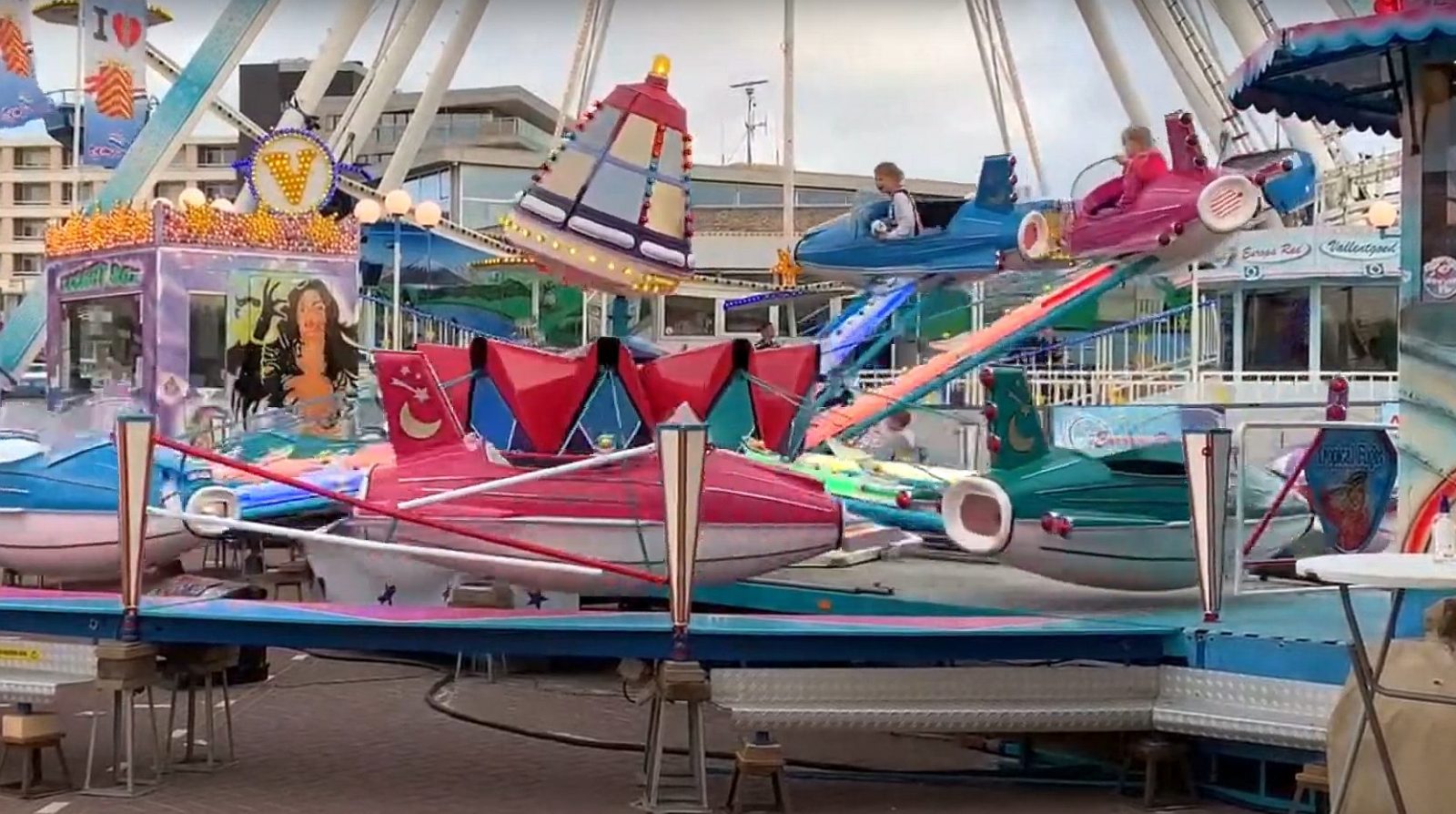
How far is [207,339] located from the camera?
707 inches

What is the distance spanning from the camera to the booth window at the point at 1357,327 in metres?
21.8

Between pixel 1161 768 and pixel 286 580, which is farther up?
pixel 286 580

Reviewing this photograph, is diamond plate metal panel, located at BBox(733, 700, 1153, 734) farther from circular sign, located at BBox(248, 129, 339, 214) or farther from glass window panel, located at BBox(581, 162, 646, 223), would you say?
circular sign, located at BBox(248, 129, 339, 214)

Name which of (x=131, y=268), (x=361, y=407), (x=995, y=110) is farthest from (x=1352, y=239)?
(x=131, y=268)

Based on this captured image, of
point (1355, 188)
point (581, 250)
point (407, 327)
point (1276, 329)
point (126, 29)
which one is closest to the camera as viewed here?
point (581, 250)

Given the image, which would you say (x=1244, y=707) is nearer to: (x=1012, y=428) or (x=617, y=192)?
(x=1012, y=428)

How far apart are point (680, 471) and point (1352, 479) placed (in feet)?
13.3

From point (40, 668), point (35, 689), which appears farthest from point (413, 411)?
point (35, 689)

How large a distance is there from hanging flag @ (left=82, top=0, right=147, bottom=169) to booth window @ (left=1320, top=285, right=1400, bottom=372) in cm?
1693

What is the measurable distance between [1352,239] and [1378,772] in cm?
1739

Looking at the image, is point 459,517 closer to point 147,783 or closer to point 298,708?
point 298,708

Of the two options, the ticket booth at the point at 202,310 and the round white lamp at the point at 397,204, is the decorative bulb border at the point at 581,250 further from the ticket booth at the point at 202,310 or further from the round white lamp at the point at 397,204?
the round white lamp at the point at 397,204

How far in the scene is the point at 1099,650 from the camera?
801 centimetres

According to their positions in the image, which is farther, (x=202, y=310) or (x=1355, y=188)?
(x=1355, y=188)
